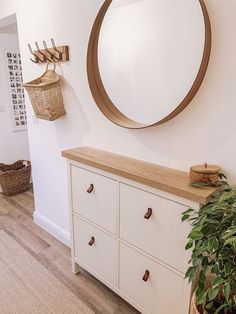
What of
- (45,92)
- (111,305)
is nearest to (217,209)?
(111,305)

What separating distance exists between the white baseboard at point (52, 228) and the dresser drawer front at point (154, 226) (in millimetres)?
1042

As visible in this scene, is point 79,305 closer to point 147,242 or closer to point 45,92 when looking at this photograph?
point 147,242

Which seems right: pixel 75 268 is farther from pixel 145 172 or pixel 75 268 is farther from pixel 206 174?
pixel 206 174

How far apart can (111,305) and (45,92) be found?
1.58 meters

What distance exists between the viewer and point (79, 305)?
1743mm

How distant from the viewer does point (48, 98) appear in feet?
6.23

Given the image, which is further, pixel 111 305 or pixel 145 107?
pixel 111 305

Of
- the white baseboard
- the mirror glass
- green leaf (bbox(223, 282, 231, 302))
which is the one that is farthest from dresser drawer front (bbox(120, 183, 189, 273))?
the white baseboard

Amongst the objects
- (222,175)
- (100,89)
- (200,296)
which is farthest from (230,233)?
(100,89)

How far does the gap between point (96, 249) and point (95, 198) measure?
0.39 m

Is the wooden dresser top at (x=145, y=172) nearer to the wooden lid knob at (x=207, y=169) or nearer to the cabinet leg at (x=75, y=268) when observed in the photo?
the wooden lid knob at (x=207, y=169)

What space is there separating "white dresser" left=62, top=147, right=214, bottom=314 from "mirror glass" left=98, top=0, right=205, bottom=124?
0.38 meters

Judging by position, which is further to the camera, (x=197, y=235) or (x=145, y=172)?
(x=145, y=172)

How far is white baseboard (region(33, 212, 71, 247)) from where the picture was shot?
2402mm
